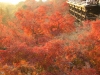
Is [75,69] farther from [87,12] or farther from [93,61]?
[87,12]

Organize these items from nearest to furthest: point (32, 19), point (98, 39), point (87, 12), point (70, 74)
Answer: point (70, 74)
point (98, 39)
point (87, 12)
point (32, 19)

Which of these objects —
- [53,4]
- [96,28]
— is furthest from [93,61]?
[53,4]

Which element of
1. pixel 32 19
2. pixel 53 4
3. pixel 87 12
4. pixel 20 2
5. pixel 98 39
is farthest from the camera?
pixel 20 2

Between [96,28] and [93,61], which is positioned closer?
[93,61]

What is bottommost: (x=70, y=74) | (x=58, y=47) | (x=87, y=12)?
(x=70, y=74)

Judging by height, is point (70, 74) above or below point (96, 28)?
below

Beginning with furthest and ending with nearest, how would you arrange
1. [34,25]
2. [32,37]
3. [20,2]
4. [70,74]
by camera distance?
[20,2], [34,25], [32,37], [70,74]

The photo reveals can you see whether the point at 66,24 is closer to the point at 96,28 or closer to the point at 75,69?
the point at 96,28

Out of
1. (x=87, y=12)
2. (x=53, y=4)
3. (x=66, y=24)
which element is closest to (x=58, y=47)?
(x=87, y=12)

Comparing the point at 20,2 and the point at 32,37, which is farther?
the point at 20,2
